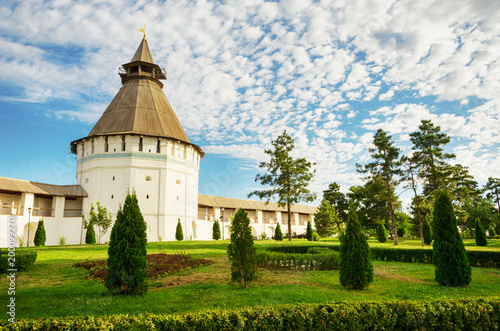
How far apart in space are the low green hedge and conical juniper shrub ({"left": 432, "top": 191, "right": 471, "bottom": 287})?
3647 millimetres

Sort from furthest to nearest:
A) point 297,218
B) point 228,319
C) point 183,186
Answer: point 297,218, point 183,186, point 228,319

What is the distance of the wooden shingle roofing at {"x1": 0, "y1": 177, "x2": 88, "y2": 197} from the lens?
25.4 m

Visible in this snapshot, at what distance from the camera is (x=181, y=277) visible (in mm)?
10273

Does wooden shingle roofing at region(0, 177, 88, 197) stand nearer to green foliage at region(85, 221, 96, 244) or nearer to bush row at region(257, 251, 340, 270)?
green foliage at region(85, 221, 96, 244)

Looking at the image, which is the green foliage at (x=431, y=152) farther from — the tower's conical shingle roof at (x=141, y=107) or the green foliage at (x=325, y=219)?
the tower's conical shingle roof at (x=141, y=107)

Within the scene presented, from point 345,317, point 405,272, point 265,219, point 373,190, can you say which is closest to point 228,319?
point 345,317

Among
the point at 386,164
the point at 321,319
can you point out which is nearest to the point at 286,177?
the point at 386,164

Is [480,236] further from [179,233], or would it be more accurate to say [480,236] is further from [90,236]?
[90,236]

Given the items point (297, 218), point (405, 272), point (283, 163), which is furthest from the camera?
point (297, 218)

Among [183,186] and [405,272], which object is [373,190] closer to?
[405,272]

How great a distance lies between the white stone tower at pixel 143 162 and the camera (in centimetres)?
2944

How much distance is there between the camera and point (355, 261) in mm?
8562

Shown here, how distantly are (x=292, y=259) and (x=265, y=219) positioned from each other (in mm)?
34771

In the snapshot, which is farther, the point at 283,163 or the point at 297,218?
the point at 297,218
